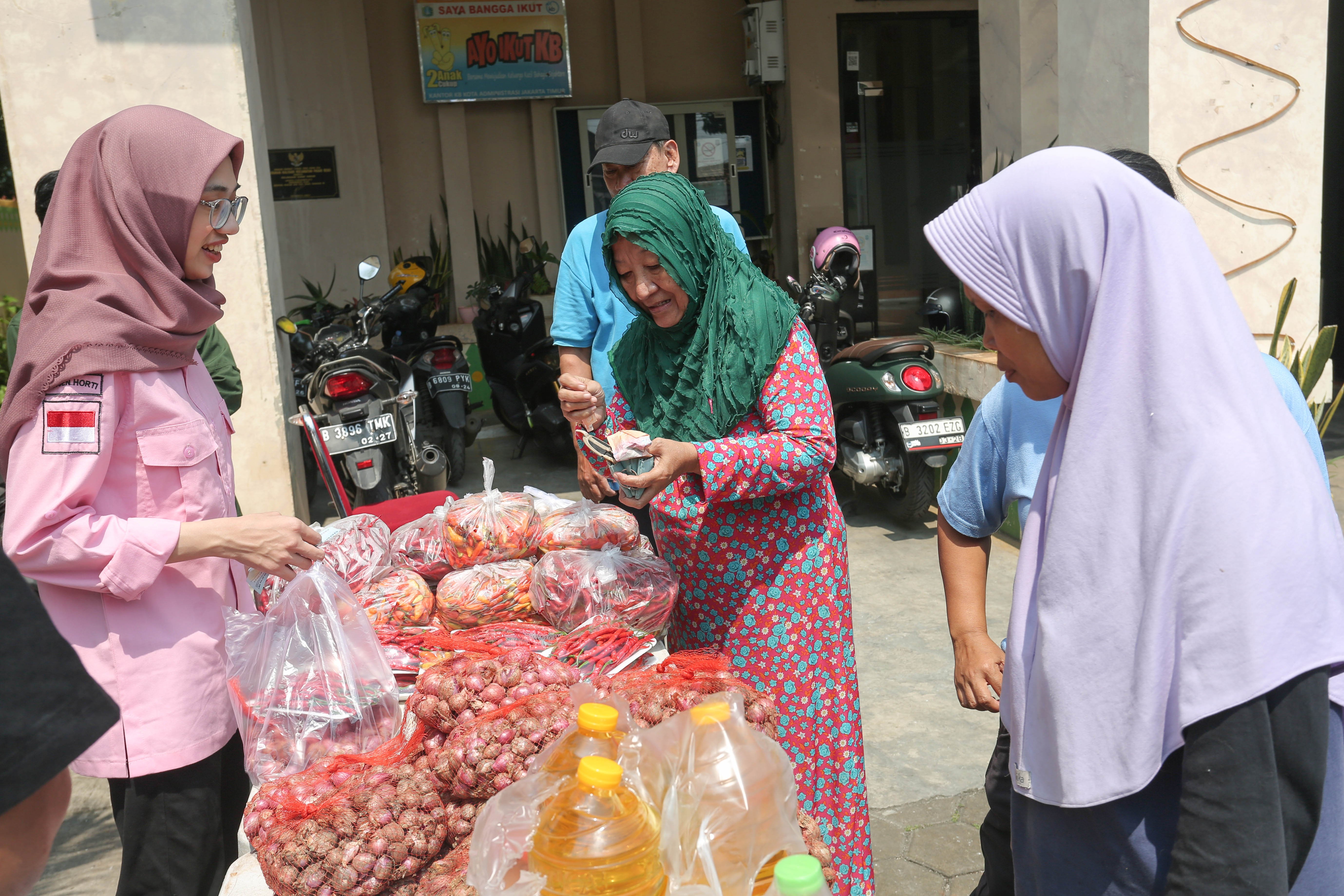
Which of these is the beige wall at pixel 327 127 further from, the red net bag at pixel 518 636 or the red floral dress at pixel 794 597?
the red floral dress at pixel 794 597

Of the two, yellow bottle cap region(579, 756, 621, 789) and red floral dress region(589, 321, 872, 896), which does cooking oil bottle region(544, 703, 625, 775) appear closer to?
yellow bottle cap region(579, 756, 621, 789)

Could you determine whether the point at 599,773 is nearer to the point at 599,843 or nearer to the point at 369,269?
the point at 599,843

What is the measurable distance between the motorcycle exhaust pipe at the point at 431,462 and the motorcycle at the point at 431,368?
1.25 feet

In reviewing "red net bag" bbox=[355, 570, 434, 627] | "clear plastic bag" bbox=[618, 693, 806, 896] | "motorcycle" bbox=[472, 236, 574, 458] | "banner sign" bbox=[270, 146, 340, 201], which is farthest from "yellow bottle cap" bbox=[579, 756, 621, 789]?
"banner sign" bbox=[270, 146, 340, 201]

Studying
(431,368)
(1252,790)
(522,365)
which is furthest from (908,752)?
(522,365)

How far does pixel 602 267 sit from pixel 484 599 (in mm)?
1391

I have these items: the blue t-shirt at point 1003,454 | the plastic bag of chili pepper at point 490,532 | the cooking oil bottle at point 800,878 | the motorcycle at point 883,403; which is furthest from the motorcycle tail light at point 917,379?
the cooking oil bottle at point 800,878

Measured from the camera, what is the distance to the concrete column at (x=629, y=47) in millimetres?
9281

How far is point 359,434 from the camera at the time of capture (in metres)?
5.24

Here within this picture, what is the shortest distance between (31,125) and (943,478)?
476 centimetres

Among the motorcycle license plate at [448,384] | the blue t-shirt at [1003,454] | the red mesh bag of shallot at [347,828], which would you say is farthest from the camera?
the motorcycle license plate at [448,384]

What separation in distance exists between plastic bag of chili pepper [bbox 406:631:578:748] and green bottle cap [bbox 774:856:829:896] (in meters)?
0.68

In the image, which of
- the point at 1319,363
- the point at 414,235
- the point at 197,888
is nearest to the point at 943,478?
the point at 1319,363

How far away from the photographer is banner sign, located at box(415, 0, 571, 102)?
8930mm
